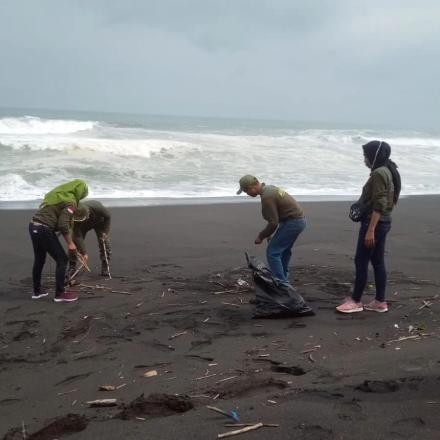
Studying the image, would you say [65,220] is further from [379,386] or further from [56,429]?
[379,386]

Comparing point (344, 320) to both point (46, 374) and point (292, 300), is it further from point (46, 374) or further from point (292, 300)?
point (46, 374)

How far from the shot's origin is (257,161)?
22.4 m

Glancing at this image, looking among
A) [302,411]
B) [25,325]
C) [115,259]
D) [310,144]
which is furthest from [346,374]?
[310,144]

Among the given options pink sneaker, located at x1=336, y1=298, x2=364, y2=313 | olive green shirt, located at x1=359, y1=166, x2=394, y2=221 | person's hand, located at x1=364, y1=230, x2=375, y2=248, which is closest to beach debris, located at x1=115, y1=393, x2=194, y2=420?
pink sneaker, located at x1=336, y1=298, x2=364, y2=313

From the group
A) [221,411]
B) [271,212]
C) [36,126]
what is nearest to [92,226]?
[271,212]

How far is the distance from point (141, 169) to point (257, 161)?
19.0ft

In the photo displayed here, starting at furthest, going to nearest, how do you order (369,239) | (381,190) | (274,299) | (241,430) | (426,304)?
1. (426,304)
2. (274,299)
3. (369,239)
4. (381,190)
5. (241,430)

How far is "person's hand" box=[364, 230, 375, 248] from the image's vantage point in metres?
4.89

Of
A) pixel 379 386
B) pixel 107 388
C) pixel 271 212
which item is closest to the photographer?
pixel 379 386

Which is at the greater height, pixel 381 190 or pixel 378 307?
pixel 381 190

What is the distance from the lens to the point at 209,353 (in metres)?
4.20

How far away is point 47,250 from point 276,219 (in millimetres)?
2492

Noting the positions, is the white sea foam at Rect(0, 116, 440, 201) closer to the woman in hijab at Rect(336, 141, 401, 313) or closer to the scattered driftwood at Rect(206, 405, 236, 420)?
the woman in hijab at Rect(336, 141, 401, 313)

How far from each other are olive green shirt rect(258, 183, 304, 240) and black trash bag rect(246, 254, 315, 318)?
22.1 inches
